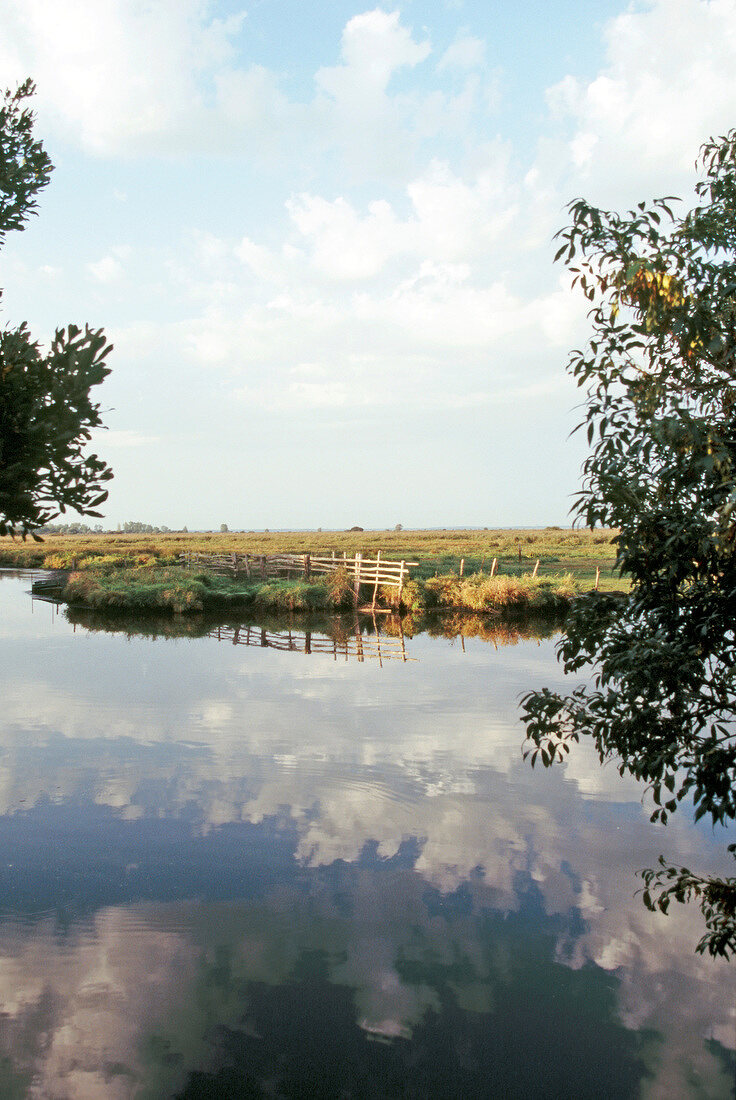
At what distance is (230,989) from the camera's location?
607 centimetres

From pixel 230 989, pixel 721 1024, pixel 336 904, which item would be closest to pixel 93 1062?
pixel 230 989

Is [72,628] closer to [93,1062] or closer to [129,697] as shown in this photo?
[129,697]

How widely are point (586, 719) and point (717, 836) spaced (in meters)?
5.80

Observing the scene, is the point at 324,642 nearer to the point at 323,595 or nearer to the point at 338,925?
the point at 323,595

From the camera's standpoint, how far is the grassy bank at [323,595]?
34188 millimetres

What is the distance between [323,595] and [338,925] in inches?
1142

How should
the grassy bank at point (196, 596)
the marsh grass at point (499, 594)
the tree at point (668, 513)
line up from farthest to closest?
the grassy bank at point (196, 596), the marsh grass at point (499, 594), the tree at point (668, 513)

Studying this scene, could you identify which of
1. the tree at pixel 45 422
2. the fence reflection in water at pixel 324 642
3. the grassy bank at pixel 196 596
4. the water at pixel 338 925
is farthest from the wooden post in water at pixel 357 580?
the tree at pixel 45 422

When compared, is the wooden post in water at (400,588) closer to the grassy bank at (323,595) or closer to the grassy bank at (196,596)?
the grassy bank at (323,595)

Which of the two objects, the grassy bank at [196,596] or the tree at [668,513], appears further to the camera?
the grassy bank at [196,596]

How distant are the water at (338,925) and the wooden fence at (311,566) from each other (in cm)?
2136

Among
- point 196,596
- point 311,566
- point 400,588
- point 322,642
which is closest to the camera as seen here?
point 322,642

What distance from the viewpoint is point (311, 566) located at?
4009 centimetres

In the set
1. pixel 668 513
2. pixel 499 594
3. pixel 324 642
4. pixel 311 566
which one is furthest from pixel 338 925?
pixel 311 566
